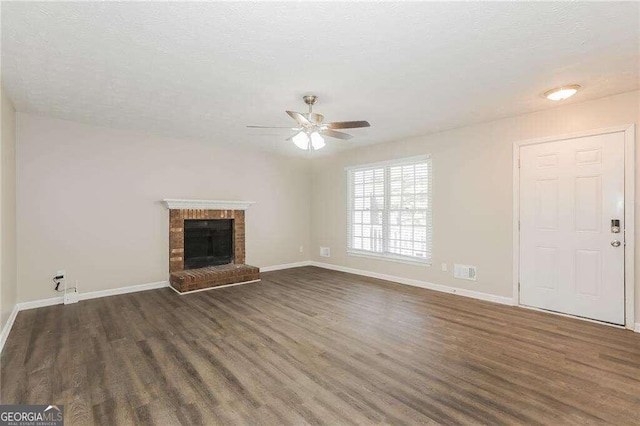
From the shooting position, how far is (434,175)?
5168mm

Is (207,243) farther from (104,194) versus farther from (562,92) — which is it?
(562,92)

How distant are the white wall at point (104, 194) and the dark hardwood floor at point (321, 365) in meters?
0.71

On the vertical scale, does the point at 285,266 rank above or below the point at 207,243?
below

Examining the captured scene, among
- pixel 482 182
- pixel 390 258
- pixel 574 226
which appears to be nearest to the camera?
pixel 574 226

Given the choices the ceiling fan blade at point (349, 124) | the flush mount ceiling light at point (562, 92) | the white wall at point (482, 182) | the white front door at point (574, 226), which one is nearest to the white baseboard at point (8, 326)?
the ceiling fan blade at point (349, 124)

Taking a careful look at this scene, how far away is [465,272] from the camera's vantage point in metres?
4.75

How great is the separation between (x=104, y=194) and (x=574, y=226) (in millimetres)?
6581

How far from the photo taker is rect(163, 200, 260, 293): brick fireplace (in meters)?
5.24

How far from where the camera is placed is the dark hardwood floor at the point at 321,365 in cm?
200

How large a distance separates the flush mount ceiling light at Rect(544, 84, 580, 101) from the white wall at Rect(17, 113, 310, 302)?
506 cm

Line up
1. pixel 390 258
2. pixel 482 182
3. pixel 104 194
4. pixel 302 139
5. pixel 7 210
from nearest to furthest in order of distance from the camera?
pixel 7 210 → pixel 302 139 → pixel 482 182 → pixel 104 194 → pixel 390 258

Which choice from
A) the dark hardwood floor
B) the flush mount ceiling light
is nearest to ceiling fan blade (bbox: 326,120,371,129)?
the flush mount ceiling light

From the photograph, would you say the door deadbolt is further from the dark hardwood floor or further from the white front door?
the dark hardwood floor

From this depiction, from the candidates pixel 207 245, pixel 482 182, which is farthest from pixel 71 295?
pixel 482 182
